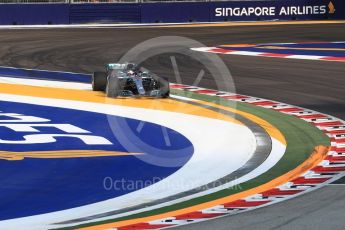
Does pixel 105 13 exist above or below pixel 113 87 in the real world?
below

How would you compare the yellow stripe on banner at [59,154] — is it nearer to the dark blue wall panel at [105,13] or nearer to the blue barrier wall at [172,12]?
the blue barrier wall at [172,12]

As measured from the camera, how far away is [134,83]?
15172 millimetres

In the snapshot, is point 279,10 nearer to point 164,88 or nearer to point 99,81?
point 99,81

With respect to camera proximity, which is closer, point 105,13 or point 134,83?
point 134,83

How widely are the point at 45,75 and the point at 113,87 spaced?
4892 mm

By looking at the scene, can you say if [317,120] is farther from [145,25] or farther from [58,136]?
[145,25]

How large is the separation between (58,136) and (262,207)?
4.43m

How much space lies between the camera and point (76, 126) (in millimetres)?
12664

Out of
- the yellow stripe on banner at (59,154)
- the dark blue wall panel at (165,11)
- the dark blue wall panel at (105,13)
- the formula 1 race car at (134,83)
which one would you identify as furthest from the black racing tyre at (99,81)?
the dark blue wall panel at (165,11)

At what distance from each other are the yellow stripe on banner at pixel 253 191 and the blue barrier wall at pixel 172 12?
2694 centimetres

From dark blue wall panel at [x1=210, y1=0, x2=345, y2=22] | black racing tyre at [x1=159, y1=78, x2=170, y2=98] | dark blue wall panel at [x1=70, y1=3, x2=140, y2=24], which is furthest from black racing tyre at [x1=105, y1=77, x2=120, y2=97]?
dark blue wall panel at [x1=210, y1=0, x2=345, y2=22]

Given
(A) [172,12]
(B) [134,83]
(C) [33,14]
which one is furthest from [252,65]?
(C) [33,14]

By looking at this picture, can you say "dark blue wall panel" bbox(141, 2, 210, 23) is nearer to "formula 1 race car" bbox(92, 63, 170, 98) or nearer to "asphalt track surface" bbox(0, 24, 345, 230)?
"asphalt track surface" bbox(0, 24, 345, 230)

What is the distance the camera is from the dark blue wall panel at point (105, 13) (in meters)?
37.2
